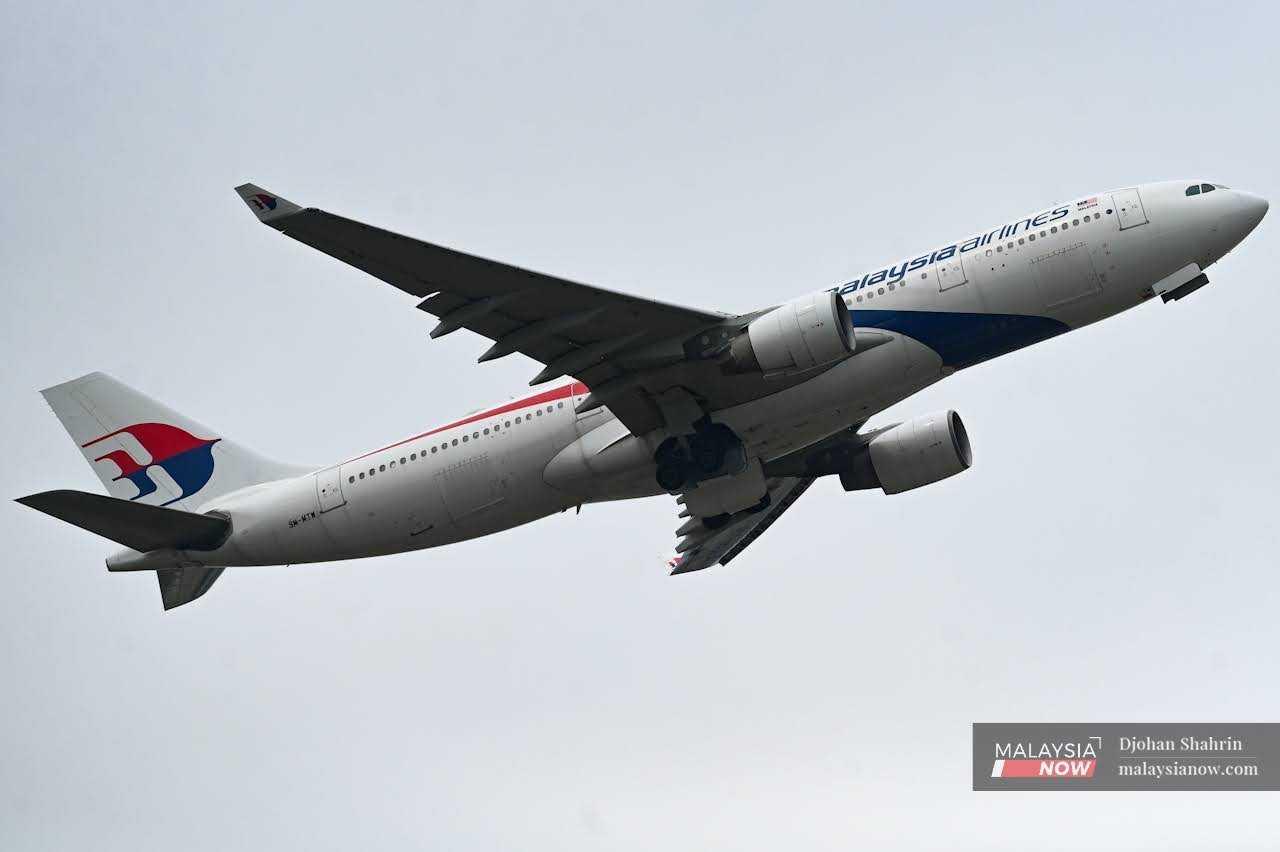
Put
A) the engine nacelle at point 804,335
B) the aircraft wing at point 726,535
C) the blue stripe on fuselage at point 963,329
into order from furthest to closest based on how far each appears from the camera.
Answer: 1. the aircraft wing at point 726,535
2. the blue stripe on fuselage at point 963,329
3. the engine nacelle at point 804,335

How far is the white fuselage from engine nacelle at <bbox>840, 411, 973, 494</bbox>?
4202mm

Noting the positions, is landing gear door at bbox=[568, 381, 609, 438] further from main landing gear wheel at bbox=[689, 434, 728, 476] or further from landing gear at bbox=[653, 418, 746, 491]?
main landing gear wheel at bbox=[689, 434, 728, 476]

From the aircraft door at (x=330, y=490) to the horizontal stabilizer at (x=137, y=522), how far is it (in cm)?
252

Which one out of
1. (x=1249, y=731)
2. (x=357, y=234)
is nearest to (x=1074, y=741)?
(x=1249, y=731)

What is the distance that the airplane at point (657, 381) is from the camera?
30.2 m

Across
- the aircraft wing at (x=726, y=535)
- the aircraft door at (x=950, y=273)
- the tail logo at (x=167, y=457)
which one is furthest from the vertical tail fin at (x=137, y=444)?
the aircraft door at (x=950, y=273)

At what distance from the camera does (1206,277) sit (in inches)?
1227

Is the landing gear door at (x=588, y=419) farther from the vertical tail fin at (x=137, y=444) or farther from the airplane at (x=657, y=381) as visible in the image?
the vertical tail fin at (x=137, y=444)

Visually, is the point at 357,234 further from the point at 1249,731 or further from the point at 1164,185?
the point at 1249,731

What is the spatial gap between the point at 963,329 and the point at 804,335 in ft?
11.8

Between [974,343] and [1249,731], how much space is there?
11.1 metres

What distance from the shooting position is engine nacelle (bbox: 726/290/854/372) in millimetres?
29938

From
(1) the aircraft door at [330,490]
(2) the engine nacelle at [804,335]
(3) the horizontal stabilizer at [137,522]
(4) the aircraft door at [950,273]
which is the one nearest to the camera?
(2) the engine nacelle at [804,335]

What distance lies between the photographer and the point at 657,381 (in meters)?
32.2
